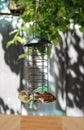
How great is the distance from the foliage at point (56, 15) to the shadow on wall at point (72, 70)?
2.02m

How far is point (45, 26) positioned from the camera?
3449 millimetres

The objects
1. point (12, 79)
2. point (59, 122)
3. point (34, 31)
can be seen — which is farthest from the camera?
point (12, 79)

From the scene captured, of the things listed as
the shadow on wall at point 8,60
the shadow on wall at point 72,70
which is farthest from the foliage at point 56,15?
the shadow on wall at point 8,60

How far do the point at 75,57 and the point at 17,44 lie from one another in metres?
0.89

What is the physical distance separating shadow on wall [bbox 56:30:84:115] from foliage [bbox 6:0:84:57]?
6.61 feet

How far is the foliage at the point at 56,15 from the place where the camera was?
3.41 meters

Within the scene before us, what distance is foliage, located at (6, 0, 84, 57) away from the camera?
3406mm

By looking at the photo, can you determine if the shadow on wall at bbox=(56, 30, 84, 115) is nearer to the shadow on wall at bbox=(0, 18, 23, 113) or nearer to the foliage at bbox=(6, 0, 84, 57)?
the shadow on wall at bbox=(0, 18, 23, 113)

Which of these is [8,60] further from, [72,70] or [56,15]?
[56,15]

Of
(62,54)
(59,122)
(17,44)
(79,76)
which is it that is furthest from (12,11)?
(59,122)

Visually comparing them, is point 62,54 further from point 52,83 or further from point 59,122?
point 59,122

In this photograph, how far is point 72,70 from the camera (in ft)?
18.4

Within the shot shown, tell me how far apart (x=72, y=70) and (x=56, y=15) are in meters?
2.25

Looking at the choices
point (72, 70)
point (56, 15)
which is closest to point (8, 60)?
point (72, 70)
